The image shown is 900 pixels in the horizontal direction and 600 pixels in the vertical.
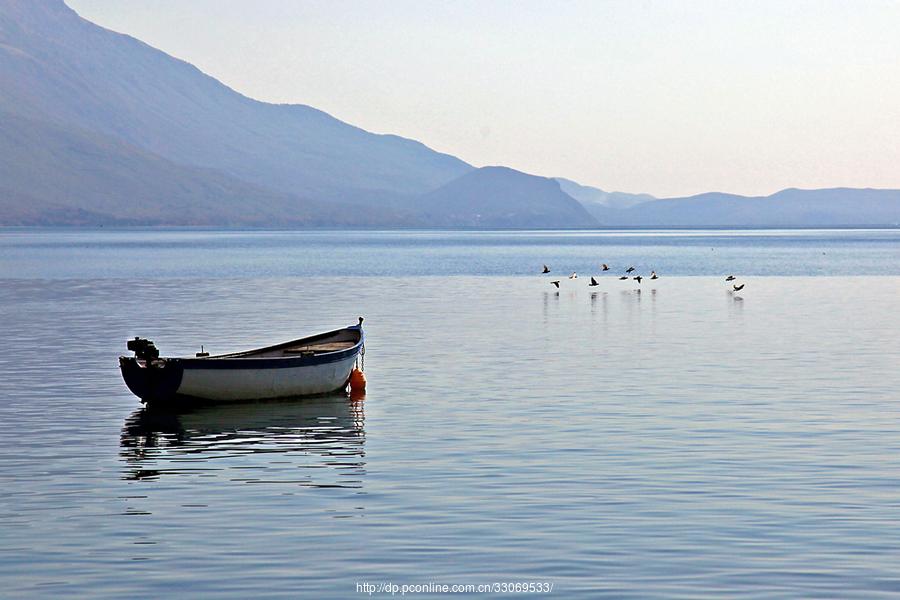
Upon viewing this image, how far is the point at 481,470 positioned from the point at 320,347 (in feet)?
59.9

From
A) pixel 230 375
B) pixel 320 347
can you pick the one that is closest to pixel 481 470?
pixel 230 375

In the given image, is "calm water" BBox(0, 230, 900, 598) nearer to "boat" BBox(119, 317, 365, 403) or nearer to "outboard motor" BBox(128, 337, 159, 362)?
"boat" BBox(119, 317, 365, 403)

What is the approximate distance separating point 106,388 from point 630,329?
95.8 feet

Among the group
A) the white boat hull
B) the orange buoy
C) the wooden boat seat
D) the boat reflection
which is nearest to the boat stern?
the white boat hull

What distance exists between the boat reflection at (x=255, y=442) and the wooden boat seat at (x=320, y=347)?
10.8 feet

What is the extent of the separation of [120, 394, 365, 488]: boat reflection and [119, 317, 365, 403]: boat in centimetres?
40

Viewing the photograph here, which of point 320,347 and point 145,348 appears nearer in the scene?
point 145,348

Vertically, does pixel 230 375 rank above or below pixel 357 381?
above

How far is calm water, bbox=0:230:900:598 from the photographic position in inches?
786

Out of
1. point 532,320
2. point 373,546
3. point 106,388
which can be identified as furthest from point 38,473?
point 532,320

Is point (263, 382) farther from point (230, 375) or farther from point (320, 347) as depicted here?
point (320, 347)

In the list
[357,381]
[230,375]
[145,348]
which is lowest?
[357,381]

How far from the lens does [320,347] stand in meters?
44.8

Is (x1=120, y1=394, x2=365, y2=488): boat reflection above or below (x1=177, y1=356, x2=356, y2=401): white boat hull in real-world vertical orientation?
below
